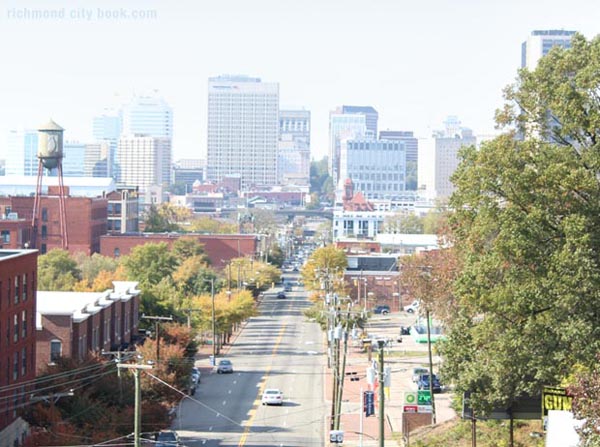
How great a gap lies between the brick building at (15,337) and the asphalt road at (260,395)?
6712mm

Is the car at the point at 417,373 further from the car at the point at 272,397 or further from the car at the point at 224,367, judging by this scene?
the car at the point at 224,367

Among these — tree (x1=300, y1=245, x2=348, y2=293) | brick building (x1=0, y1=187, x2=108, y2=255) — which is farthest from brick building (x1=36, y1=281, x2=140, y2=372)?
brick building (x1=0, y1=187, x2=108, y2=255)

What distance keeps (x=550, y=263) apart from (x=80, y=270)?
3337 inches

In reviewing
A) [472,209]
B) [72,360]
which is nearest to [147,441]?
[72,360]

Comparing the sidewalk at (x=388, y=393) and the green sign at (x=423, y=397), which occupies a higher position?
the green sign at (x=423, y=397)

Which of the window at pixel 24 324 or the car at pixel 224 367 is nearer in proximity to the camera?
the window at pixel 24 324

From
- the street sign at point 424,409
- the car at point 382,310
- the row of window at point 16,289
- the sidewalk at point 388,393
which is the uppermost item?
the row of window at point 16,289

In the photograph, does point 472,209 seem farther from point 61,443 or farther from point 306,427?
point 306,427

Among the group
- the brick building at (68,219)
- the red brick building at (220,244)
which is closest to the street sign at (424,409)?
the brick building at (68,219)

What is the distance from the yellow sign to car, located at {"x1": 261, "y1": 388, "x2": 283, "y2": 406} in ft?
97.5

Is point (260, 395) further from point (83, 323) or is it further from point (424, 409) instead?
point (424, 409)

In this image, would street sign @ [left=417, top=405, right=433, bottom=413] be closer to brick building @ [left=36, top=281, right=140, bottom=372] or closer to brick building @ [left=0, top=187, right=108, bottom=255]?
brick building @ [left=36, top=281, right=140, bottom=372]

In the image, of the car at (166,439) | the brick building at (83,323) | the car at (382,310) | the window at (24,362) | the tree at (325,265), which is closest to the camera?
the car at (166,439)

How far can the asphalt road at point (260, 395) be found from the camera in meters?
58.5
